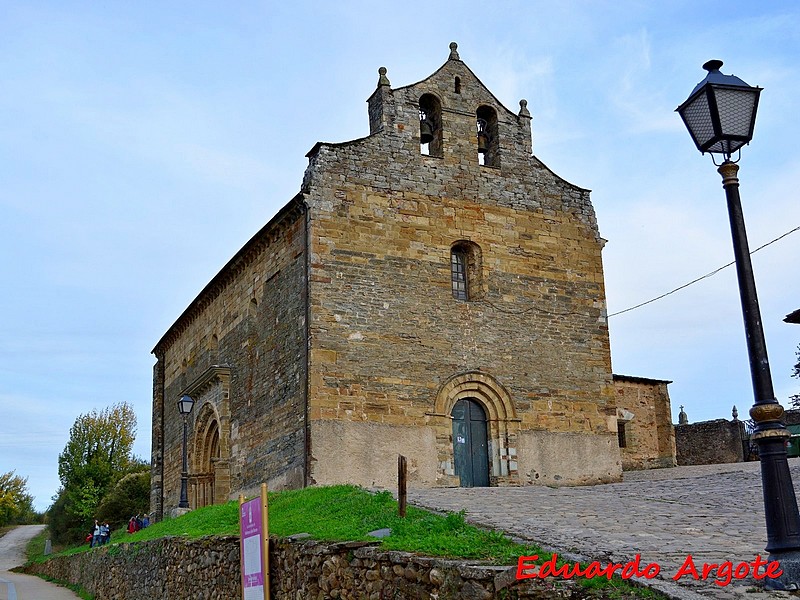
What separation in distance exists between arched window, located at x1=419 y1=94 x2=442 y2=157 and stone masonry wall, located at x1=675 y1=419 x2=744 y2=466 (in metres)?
15.6

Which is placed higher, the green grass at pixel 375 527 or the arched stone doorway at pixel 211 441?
the arched stone doorway at pixel 211 441

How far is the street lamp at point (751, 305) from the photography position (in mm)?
6117

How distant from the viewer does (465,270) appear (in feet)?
69.7

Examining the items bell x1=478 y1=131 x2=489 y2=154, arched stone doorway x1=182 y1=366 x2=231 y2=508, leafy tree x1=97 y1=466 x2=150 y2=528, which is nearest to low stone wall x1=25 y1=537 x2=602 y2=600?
arched stone doorway x1=182 y1=366 x2=231 y2=508

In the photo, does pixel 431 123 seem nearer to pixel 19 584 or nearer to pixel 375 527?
pixel 375 527

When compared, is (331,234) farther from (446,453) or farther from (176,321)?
(176,321)

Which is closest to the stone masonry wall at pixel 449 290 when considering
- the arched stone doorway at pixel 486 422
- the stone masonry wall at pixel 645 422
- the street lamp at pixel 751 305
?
the arched stone doorway at pixel 486 422

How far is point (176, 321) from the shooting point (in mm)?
30672

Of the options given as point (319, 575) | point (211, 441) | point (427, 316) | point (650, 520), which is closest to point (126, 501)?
point (211, 441)

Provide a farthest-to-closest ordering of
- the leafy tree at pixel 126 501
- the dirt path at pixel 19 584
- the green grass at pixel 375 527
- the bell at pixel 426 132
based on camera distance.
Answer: the leafy tree at pixel 126 501 < the dirt path at pixel 19 584 < the bell at pixel 426 132 < the green grass at pixel 375 527

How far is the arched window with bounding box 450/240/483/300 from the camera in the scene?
20922 mm

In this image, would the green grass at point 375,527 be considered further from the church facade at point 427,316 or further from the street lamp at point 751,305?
the church facade at point 427,316

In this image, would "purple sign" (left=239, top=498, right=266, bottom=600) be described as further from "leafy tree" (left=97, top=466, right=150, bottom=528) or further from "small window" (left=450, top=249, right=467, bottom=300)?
"leafy tree" (left=97, top=466, right=150, bottom=528)

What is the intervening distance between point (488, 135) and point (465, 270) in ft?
13.2
